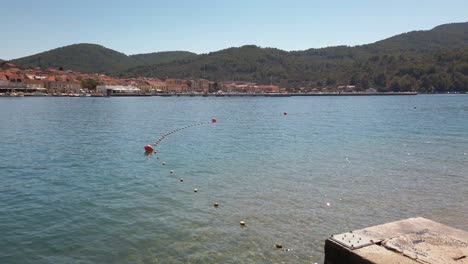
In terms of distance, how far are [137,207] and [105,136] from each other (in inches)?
1030

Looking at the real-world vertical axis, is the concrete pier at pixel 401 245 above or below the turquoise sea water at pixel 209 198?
above

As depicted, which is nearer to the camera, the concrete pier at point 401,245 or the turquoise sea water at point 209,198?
the concrete pier at point 401,245

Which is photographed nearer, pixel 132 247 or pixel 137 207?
pixel 132 247

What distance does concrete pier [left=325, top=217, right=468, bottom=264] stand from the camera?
8.37 meters

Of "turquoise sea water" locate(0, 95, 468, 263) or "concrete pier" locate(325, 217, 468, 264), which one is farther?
"turquoise sea water" locate(0, 95, 468, 263)

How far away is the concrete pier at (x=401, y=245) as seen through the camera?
837 centimetres

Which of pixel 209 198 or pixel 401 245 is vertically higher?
pixel 401 245

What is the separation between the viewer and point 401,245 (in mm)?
8977

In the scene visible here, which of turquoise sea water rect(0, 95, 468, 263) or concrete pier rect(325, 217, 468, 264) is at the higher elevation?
concrete pier rect(325, 217, 468, 264)

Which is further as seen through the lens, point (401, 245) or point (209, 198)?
point (209, 198)

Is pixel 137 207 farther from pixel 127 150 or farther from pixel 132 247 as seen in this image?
pixel 127 150

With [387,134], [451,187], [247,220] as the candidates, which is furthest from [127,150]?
[387,134]

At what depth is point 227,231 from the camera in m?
13.5

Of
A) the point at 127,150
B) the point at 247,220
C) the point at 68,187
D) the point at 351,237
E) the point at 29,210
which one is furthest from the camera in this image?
the point at 127,150
